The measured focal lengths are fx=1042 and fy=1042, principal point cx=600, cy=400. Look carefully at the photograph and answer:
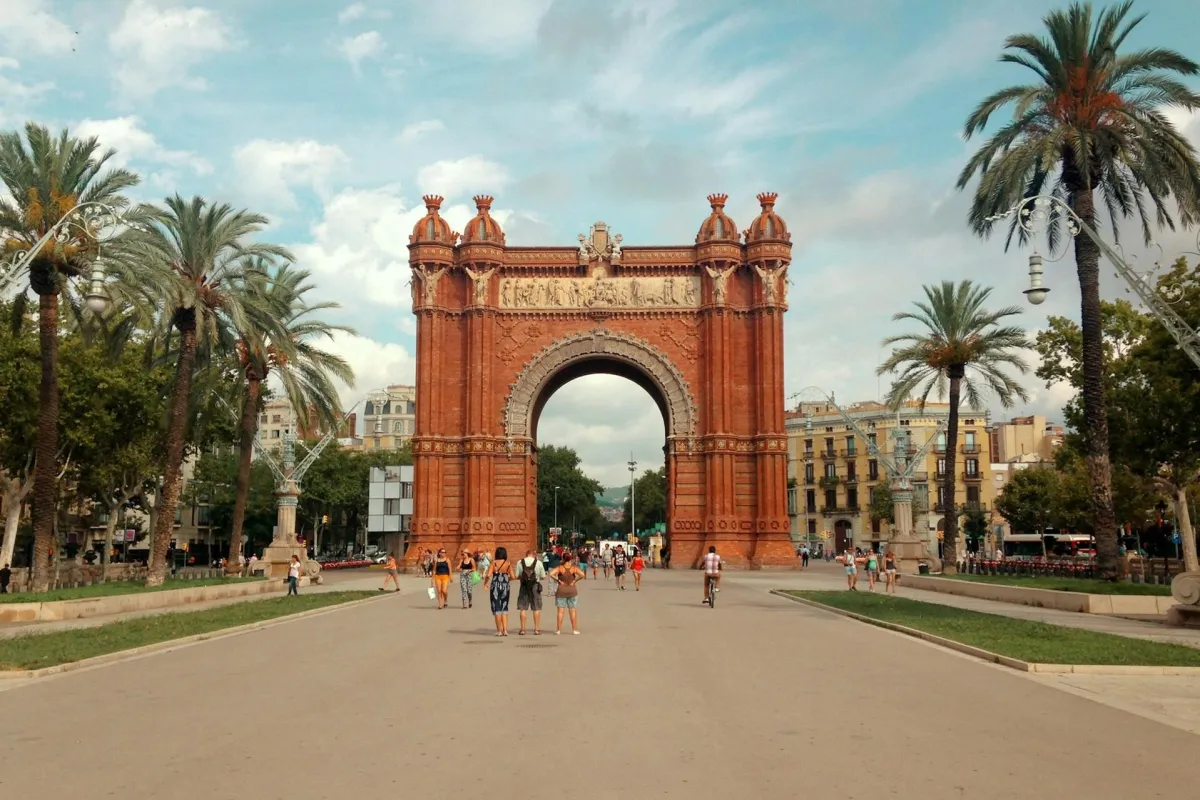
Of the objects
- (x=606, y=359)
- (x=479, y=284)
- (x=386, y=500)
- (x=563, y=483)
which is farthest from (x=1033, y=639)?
(x=563, y=483)

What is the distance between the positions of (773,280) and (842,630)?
108 ft

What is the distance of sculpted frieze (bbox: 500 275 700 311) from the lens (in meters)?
51.2

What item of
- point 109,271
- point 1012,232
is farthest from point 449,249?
point 1012,232

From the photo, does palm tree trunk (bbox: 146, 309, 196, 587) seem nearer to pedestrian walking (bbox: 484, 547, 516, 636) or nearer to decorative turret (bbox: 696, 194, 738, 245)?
pedestrian walking (bbox: 484, 547, 516, 636)

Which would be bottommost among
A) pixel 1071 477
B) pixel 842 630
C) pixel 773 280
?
pixel 842 630

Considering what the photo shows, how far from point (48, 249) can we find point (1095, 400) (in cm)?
2571

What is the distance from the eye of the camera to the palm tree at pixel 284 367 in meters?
34.8

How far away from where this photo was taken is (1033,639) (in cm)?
1599

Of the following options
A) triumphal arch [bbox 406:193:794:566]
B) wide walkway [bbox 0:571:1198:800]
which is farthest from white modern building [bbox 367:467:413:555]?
wide walkway [bbox 0:571:1198:800]

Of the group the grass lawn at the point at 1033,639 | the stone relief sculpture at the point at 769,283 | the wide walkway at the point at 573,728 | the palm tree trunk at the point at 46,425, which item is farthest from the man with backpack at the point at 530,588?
the stone relief sculpture at the point at 769,283

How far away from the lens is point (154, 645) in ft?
52.2

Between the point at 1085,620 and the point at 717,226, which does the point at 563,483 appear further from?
the point at 1085,620

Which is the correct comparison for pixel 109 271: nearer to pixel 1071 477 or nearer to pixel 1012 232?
pixel 1012 232

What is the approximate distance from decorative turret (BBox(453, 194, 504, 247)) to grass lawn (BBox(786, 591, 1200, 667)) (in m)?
31.9
